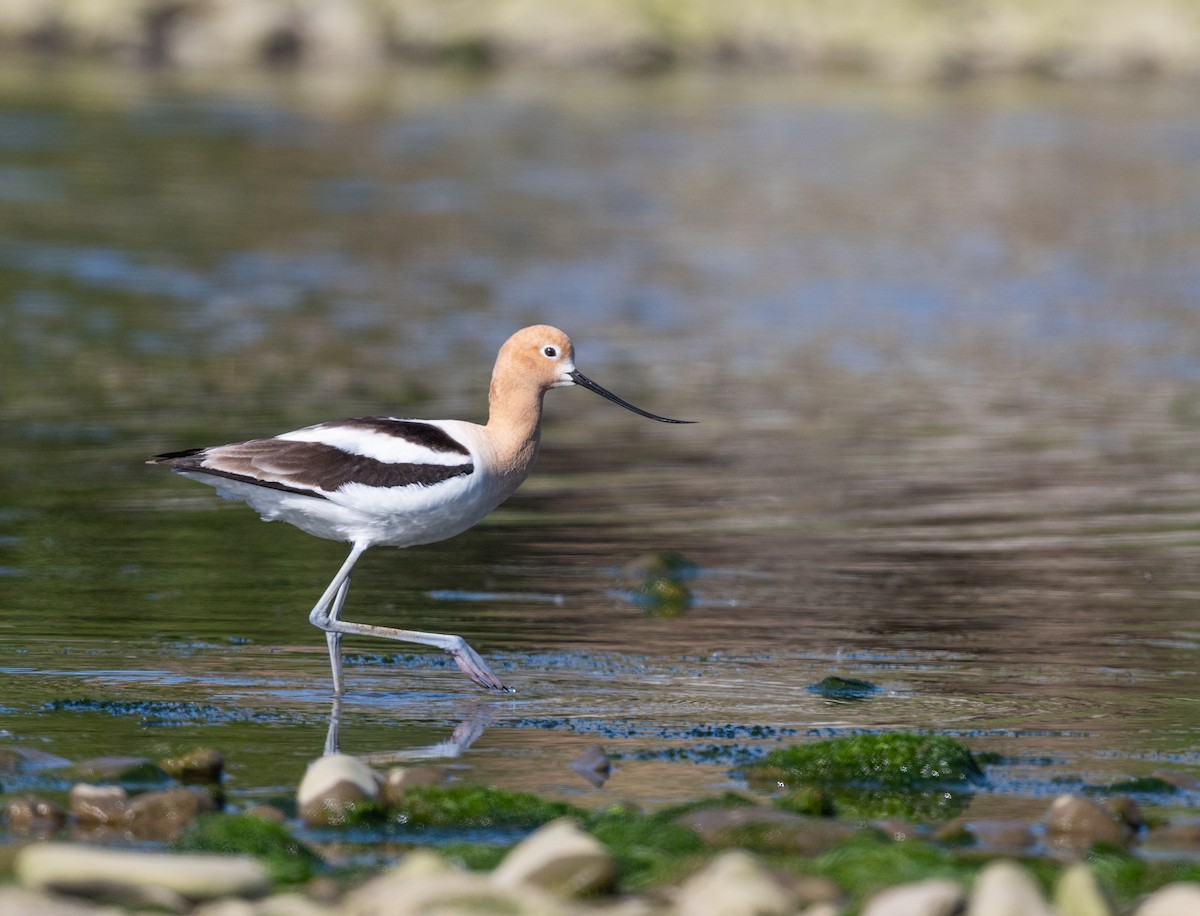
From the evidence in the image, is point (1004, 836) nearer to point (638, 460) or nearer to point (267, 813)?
point (267, 813)

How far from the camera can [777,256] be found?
98.3 feet

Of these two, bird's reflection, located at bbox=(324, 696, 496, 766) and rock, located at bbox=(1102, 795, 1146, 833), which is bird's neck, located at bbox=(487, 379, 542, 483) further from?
rock, located at bbox=(1102, 795, 1146, 833)

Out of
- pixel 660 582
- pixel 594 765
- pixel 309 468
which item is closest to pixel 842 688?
pixel 594 765

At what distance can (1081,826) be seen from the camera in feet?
24.1

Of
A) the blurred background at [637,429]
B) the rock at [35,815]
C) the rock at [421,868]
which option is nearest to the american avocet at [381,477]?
the blurred background at [637,429]

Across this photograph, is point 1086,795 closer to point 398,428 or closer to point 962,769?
point 962,769

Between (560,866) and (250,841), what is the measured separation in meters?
1.19

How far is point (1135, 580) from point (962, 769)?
4.15 meters

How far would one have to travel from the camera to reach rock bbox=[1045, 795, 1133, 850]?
7305 millimetres

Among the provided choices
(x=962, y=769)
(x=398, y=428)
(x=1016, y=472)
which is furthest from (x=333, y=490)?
(x=1016, y=472)

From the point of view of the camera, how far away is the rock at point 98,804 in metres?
7.30

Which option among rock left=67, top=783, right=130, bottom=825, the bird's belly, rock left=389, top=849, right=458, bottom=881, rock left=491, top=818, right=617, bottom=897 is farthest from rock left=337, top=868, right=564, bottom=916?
the bird's belly

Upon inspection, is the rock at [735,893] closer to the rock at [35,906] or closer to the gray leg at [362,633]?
the rock at [35,906]

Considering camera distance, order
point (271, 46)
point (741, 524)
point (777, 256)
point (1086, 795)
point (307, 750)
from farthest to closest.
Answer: point (271, 46) → point (777, 256) → point (741, 524) → point (307, 750) → point (1086, 795)
